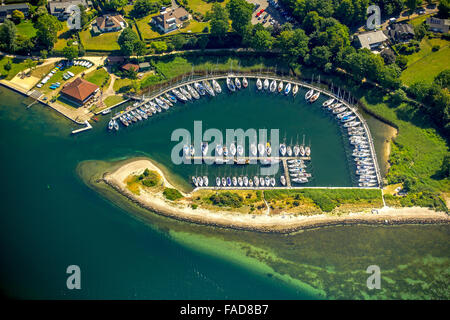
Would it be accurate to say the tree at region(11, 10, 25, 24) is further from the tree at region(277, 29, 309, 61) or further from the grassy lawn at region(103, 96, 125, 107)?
the tree at region(277, 29, 309, 61)

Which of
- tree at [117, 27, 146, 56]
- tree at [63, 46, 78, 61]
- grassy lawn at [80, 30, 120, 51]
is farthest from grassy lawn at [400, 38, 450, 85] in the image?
tree at [63, 46, 78, 61]

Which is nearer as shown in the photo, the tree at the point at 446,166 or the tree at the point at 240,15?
the tree at the point at 446,166

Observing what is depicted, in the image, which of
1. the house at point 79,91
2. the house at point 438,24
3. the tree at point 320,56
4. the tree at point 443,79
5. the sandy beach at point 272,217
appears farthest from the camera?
the house at point 438,24

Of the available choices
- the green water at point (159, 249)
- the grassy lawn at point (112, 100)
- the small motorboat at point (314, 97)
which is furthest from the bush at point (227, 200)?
the grassy lawn at point (112, 100)

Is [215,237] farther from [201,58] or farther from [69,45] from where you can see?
[69,45]

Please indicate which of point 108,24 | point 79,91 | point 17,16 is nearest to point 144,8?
point 108,24

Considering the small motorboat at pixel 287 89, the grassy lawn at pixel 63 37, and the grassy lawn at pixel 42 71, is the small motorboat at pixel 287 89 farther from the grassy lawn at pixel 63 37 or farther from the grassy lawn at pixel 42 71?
the grassy lawn at pixel 42 71

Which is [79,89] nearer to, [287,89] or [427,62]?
[287,89]
